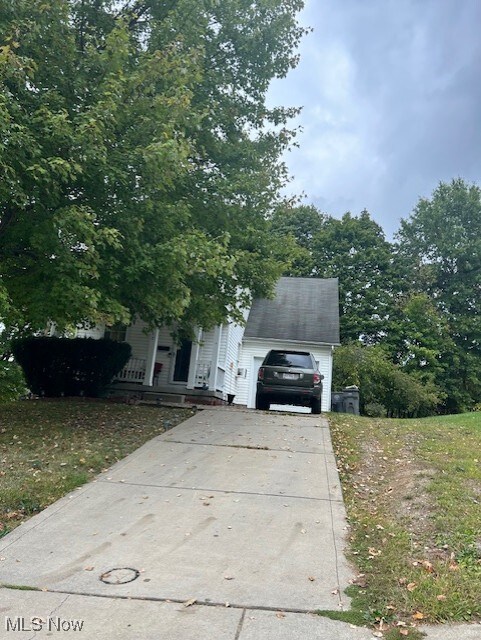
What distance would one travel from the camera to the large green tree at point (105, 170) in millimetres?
7301

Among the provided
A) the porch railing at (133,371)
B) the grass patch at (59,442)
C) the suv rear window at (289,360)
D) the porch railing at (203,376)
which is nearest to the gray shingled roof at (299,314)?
the porch railing at (203,376)

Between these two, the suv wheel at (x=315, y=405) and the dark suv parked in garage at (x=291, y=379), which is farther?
the suv wheel at (x=315, y=405)

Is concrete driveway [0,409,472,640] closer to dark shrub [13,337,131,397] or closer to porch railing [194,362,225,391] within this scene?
dark shrub [13,337,131,397]

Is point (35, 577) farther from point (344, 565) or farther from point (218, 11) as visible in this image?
point (218, 11)

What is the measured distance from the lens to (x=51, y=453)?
7410mm

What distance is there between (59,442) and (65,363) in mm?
5690

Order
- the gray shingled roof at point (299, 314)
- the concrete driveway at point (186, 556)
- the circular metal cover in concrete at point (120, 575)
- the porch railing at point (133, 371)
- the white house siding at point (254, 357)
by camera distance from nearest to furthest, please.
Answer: the concrete driveway at point (186, 556), the circular metal cover in concrete at point (120, 575), the porch railing at point (133, 371), the white house siding at point (254, 357), the gray shingled roof at point (299, 314)

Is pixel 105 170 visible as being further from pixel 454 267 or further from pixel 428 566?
pixel 454 267

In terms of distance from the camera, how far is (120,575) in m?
3.99

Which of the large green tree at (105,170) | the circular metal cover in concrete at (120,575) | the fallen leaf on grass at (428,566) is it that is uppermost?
the large green tree at (105,170)

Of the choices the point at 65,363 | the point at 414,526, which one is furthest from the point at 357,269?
the point at 414,526

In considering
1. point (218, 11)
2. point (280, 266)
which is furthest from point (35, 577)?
point (218, 11)

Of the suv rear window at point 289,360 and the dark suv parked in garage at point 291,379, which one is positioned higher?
the suv rear window at point 289,360

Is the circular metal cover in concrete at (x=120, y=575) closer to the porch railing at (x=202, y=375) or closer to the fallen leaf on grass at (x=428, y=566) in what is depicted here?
the fallen leaf on grass at (x=428, y=566)
